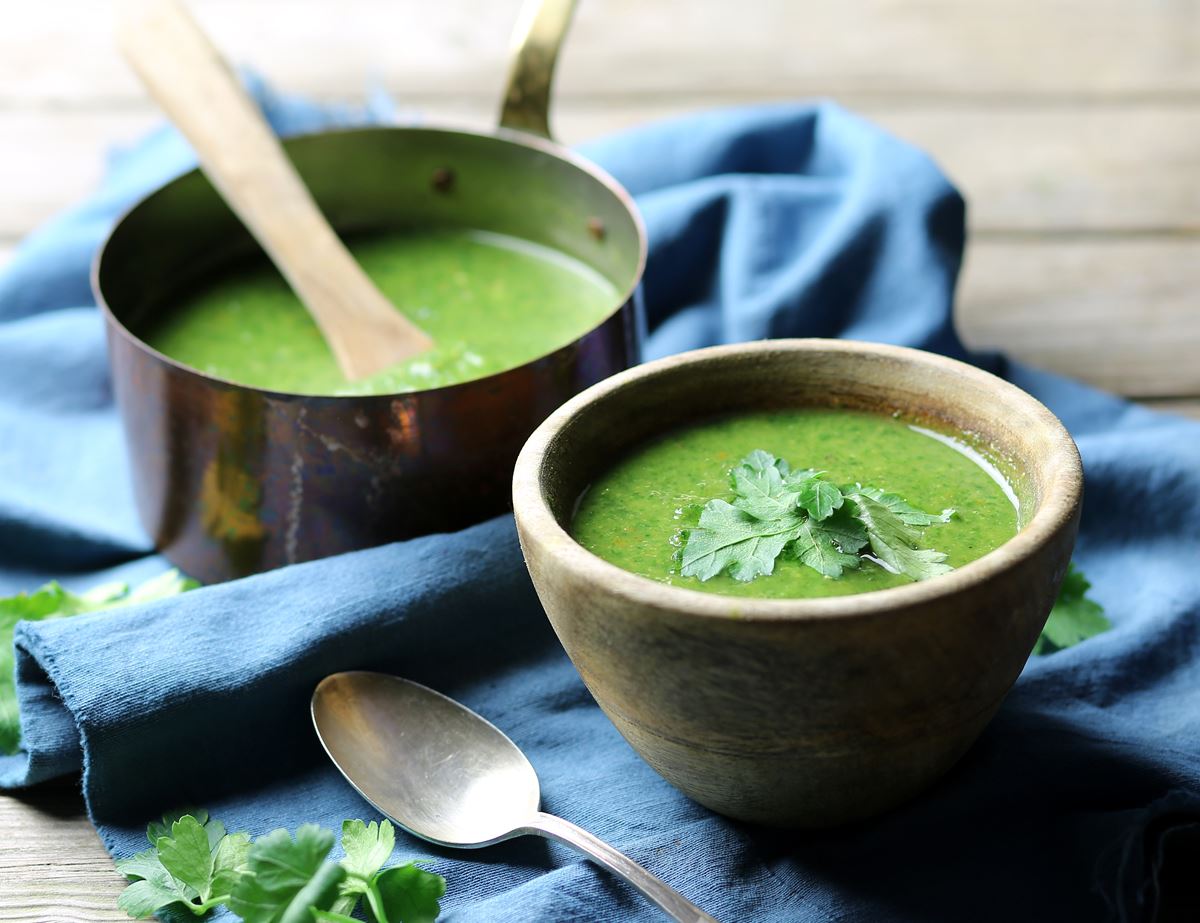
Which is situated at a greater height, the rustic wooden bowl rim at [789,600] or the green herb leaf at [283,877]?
the rustic wooden bowl rim at [789,600]

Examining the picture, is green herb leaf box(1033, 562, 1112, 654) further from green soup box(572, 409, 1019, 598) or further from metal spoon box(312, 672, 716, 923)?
metal spoon box(312, 672, 716, 923)

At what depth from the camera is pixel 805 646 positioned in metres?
0.89

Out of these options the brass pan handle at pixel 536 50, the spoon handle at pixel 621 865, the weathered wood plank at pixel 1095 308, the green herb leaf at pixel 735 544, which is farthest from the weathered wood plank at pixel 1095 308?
the spoon handle at pixel 621 865

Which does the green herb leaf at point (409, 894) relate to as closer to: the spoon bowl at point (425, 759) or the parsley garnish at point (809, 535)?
the spoon bowl at point (425, 759)

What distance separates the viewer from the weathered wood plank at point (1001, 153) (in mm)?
2021

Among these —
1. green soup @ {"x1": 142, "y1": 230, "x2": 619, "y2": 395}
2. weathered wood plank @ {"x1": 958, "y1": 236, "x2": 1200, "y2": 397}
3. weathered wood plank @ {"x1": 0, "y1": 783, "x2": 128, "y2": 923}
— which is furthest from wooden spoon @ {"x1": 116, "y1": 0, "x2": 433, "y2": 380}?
weathered wood plank @ {"x1": 958, "y1": 236, "x2": 1200, "y2": 397}

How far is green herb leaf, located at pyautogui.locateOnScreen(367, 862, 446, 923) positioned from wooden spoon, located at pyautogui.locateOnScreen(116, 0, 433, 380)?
58 centimetres

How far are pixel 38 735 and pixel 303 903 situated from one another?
327mm

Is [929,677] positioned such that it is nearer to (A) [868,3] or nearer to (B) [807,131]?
(B) [807,131]

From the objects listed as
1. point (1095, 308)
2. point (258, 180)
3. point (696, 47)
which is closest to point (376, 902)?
point (258, 180)

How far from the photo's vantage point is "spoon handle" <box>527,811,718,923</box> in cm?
97

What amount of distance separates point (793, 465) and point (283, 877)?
494 millimetres

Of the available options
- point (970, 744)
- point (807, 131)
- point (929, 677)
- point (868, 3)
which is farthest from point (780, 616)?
point (868, 3)

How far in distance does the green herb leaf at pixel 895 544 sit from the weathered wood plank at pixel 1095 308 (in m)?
0.79
